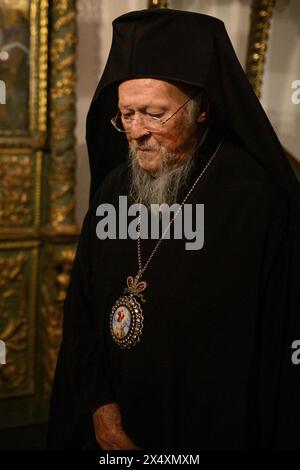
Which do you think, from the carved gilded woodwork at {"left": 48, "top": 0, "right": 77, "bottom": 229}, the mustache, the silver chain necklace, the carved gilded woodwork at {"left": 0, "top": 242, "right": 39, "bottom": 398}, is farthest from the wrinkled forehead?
the carved gilded woodwork at {"left": 0, "top": 242, "right": 39, "bottom": 398}

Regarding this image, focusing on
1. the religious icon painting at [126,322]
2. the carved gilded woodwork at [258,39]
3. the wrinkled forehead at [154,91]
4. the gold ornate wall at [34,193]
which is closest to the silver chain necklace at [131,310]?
the religious icon painting at [126,322]

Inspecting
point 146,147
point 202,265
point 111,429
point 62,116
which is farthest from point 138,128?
point 62,116

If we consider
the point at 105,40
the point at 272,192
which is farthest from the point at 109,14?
the point at 272,192

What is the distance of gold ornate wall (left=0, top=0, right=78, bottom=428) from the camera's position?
2.80 meters

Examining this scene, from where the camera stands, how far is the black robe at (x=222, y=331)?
168 centimetres

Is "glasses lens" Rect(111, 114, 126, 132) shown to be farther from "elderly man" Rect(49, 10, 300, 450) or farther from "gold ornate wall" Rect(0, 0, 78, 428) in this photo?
"gold ornate wall" Rect(0, 0, 78, 428)

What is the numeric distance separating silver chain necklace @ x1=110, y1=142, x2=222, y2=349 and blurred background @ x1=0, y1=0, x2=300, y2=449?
1.18 metres

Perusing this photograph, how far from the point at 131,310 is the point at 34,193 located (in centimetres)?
141

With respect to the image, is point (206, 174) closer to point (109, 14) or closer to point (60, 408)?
point (60, 408)

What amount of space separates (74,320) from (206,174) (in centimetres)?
69

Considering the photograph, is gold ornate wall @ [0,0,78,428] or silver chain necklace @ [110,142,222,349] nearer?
silver chain necklace @ [110,142,222,349]

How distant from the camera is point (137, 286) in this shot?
1.82 m

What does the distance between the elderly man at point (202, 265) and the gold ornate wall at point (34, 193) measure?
1094mm

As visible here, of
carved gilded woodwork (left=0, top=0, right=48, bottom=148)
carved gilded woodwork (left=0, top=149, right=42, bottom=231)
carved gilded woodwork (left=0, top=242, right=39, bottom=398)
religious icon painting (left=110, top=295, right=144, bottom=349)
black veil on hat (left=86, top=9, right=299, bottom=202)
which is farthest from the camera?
carved gilded woodwork (left=0, top=242, right=39, bottom=398)
